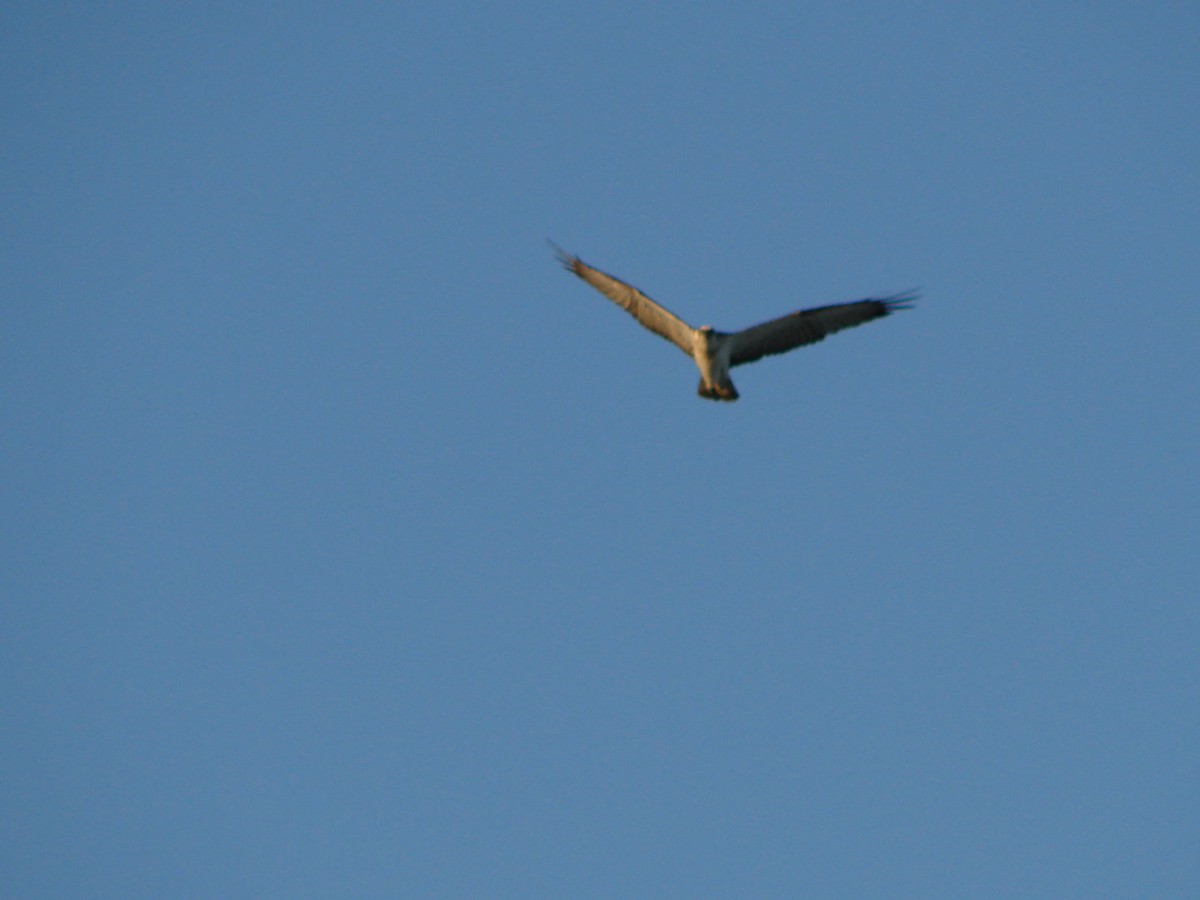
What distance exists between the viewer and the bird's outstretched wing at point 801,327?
Answer: 2023cm

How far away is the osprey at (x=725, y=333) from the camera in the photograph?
20344mm

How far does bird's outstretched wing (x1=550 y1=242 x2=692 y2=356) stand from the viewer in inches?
822

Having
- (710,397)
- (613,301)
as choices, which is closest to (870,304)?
(710,397)

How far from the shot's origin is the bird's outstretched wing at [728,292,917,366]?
20234 mm

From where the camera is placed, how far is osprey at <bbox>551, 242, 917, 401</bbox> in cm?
2034

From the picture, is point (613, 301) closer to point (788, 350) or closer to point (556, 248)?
point (556, 248)

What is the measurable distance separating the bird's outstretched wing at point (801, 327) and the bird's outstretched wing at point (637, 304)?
91 centimetres

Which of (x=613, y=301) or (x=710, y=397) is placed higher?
(x=613, y=301)

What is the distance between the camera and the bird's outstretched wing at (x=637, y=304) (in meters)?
20.9

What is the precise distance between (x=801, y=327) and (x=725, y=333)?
1.28 metres

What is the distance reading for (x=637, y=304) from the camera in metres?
21.2

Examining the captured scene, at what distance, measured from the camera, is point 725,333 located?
20.6 m

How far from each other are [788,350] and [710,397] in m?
1.77

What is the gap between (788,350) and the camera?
69.6 feet
